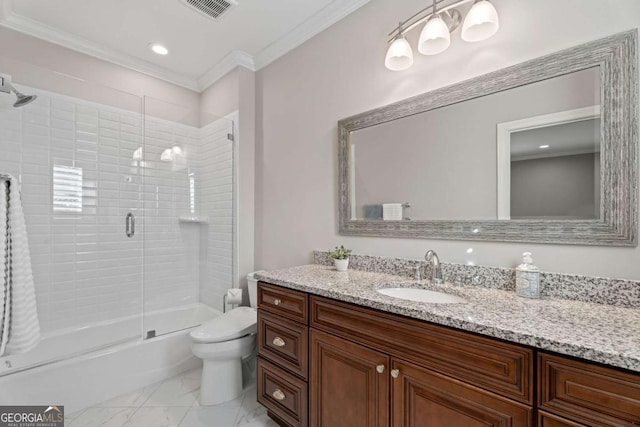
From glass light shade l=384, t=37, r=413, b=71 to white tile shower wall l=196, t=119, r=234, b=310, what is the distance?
1.66 m

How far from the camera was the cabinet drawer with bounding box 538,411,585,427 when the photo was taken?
71 cm

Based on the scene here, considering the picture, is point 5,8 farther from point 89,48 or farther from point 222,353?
point 222,353

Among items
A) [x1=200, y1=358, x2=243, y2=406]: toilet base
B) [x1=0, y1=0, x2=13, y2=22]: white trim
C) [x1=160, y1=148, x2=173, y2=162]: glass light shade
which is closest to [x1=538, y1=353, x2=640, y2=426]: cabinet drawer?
[x1=200, y1=358, x2=243, y2=406]: toilet base

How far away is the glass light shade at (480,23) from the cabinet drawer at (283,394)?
1806 mm

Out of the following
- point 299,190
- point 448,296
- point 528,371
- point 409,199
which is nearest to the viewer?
point 528,371

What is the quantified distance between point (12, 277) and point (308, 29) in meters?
2.34

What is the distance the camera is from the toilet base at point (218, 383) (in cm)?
186

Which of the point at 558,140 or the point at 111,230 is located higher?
the point at 558,140

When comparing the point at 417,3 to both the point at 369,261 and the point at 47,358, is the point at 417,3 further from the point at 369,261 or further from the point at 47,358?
the point at 47,358

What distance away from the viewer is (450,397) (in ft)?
3.00

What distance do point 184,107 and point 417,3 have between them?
7.66ft

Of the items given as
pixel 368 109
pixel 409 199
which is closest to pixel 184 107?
pixel 368 109

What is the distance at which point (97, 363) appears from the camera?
75.0 inches

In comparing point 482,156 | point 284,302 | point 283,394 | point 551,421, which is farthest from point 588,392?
point 283,394
